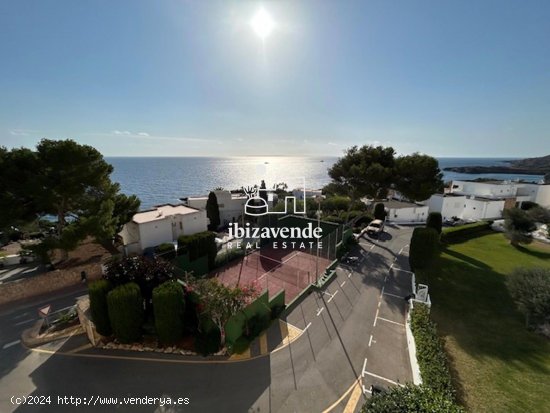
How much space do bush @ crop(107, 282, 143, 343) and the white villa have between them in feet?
129

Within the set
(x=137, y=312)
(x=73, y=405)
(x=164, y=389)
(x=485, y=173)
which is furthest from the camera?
(x=485, y=173)

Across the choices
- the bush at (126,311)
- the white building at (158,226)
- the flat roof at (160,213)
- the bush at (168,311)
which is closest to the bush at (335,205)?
the white building at (158,226)

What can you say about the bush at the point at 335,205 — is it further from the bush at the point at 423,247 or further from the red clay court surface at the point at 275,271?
the bush at the point at 423,247

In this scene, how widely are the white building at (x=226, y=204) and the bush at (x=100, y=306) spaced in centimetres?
2235

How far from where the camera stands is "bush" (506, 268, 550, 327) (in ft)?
38.4

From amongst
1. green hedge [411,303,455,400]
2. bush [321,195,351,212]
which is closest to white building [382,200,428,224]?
bush [321,195,351,212]

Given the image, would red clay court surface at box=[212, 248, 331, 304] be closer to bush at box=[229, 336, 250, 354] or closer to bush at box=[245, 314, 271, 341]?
bush at box=[245, 314, 271, 341]

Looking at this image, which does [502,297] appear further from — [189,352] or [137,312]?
[137,312]

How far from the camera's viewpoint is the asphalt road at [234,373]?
852 centimetres

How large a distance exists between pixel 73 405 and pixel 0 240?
23.9m

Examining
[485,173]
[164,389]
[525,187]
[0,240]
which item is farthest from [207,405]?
[485,173]

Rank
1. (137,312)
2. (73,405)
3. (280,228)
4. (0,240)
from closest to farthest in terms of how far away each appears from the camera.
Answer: (73,405)
(137,312)
(0,240)
(280,228)

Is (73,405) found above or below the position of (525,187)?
below

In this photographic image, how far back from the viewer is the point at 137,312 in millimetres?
10516
